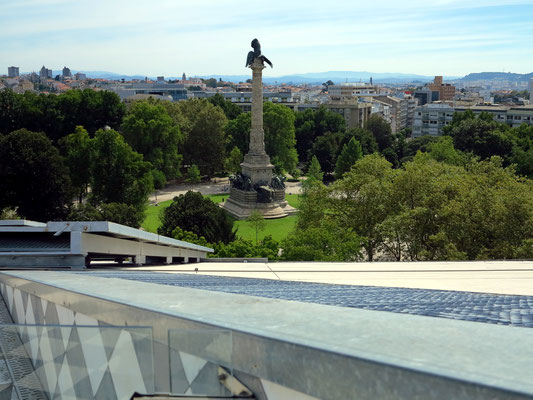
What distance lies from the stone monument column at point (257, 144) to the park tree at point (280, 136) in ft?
46.0

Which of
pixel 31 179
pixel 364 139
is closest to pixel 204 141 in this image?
pixel 364 139

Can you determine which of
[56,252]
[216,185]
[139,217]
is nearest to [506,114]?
[216,185]

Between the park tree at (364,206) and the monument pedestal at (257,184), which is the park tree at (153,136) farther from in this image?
the park tree at (364,206)

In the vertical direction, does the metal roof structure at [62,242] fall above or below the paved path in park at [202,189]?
above

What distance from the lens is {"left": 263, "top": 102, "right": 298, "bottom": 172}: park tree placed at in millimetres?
62750

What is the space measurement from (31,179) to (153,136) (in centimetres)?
1984

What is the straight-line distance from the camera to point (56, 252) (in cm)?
793

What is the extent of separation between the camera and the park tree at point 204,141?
209 ft

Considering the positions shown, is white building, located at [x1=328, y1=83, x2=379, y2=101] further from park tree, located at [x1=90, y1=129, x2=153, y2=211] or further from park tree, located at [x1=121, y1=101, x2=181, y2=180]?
park tree, located at [x1=90, y1=129, x2=153, y2=211]

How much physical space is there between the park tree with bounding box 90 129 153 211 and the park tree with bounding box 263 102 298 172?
75.8 feet

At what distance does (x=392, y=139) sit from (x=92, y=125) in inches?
1670

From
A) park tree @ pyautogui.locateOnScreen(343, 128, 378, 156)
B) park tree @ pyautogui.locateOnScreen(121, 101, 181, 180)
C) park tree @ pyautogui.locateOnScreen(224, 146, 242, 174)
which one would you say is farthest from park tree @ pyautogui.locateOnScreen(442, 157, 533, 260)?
park tree @ pyautogui.locateOnScreen(343, 128, 378, 156)

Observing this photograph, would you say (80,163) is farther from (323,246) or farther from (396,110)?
(396,110)

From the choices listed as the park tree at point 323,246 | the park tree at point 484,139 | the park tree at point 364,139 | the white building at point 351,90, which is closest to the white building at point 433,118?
the white building at point 351,90
